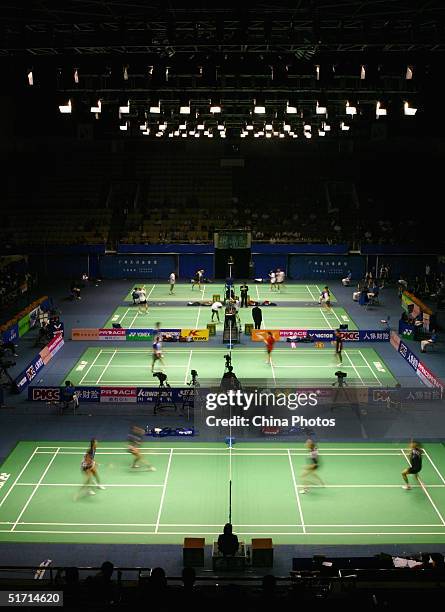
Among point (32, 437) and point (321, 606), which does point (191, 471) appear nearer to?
point (32, 437)

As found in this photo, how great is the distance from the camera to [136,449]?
22.1 m

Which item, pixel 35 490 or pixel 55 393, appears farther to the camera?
pixel 55 393

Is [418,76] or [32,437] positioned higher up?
[418,76]

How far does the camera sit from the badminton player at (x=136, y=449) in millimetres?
21922

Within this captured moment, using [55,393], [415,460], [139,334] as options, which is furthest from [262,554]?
[139,334]

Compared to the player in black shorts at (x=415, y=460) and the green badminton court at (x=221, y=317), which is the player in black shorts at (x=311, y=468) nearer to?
the player in black shorts at (x=415, y=460)

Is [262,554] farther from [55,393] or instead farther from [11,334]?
[11,334]

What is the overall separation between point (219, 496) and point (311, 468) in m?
2.48

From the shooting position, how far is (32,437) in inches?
966

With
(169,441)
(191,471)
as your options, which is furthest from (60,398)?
(191,471)

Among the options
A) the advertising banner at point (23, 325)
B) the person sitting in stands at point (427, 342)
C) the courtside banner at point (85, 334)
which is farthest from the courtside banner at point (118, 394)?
the person sitting in stands at point (427, 342)

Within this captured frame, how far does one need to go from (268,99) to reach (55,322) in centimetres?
1586

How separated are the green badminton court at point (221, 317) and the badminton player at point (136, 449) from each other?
1822 centimetres

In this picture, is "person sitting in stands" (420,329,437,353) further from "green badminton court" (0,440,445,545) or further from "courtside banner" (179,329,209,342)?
"green badminton court" (0,440,445,545)
